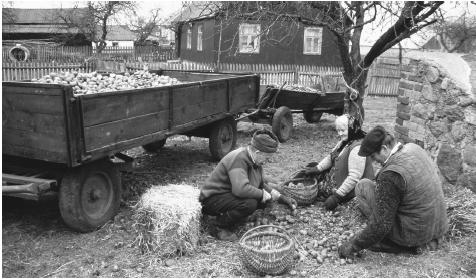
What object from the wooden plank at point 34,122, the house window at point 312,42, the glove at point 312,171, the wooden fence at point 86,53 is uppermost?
the house window at point 312,42

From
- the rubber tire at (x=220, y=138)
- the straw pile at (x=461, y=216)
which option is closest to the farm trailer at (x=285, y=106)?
the rubber tire at (x=220, y=138)

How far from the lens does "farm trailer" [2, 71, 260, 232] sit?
4.01 m

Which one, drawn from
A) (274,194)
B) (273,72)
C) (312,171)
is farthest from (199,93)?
(273,72)

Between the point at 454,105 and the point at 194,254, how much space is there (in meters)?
3.47

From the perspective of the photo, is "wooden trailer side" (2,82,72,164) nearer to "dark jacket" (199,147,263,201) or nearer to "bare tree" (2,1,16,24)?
"dark jacket" (199,147,263,201)

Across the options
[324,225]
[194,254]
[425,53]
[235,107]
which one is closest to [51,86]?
[194,254]

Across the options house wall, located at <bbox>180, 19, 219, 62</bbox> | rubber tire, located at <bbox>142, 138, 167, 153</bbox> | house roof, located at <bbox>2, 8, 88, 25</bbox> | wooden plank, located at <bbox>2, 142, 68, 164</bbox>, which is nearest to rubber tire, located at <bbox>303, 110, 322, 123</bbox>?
rubber tire, located at <bbox>142, 138, 167, 153</bbox>

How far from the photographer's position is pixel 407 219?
3627 millimetres

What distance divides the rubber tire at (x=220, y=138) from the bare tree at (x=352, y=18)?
68.6 inches

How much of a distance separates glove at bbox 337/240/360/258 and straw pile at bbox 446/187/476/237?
3.73 ft

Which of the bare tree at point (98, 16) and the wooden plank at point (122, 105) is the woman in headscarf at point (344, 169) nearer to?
the wooden plank at point (122, 105)

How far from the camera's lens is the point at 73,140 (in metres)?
4.04

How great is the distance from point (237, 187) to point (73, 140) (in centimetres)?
155

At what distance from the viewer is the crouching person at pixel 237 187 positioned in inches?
163
